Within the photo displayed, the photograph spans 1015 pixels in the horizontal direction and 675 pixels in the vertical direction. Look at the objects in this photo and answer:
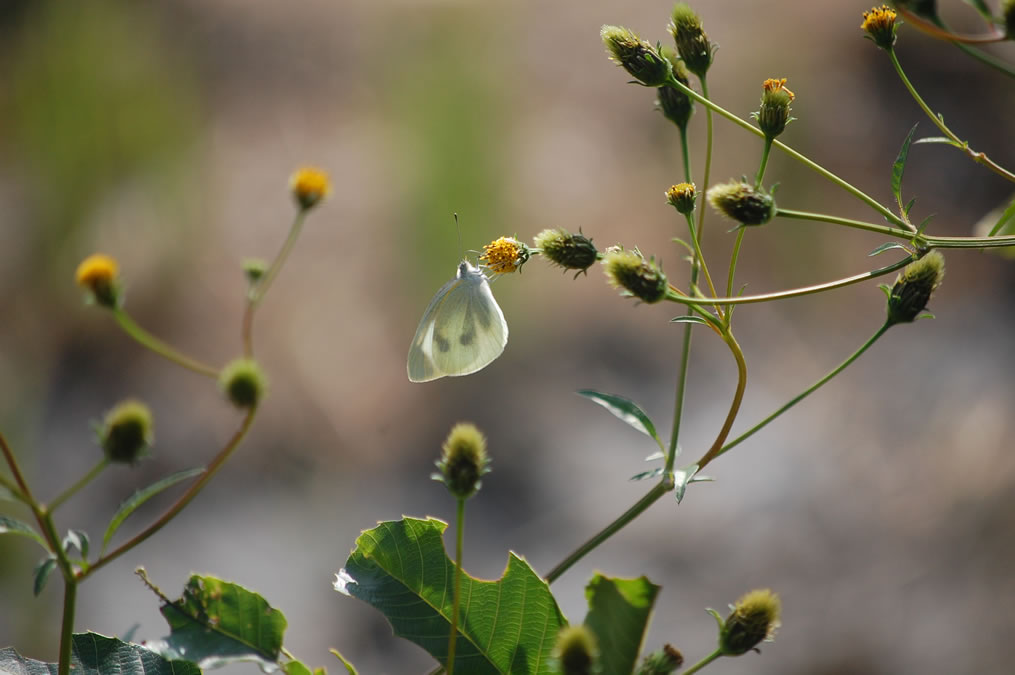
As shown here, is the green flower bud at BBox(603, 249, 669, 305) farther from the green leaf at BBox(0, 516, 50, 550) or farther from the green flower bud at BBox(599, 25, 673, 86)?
the green leaf at BBox(0, 516, 50, 550)

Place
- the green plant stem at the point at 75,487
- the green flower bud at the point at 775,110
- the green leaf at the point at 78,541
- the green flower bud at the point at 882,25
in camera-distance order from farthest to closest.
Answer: the green flower bud at the point at 882,25 < the green flower bud at the point at 775,110 < the green leaf at the point at 78,541 < the green plant stem at the point at 75,487

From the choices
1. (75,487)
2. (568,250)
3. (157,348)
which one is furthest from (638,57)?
(75,487)

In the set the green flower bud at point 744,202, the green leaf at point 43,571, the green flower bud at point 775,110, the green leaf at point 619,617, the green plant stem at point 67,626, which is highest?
the green flower bud at point 775,110

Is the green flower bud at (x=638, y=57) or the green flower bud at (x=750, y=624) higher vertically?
the green flower bud at (x=638, y=57)

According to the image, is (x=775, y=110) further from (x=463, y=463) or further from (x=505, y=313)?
(x=505, y=313)

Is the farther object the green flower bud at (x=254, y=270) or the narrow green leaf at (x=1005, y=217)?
the green flower bud at (x=254, y=270)

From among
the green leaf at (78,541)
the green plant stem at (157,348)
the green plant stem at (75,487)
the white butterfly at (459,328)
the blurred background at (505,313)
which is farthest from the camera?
the blurred background at (505,313)

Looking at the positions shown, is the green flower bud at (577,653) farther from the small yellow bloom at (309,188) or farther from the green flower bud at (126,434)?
the small yellow bloom at (309,188)

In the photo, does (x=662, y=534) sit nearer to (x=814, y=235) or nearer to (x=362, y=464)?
(x=362, y=464)

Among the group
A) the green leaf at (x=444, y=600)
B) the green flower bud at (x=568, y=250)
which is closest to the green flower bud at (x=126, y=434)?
the green leaf at (x=444, y=600)
